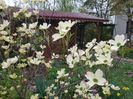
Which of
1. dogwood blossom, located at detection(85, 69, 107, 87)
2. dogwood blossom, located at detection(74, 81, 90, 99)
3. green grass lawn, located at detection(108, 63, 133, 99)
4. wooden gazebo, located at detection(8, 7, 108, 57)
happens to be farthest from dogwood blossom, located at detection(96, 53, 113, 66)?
wooden gazebo, located at detection(8, 7, 108, 57)

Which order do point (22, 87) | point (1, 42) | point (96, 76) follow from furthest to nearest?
point (1, 42), point (22, 87), point (96, 76)

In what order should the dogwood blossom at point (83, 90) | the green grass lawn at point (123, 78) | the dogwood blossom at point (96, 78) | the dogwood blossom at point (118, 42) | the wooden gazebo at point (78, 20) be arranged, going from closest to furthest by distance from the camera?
1. the dogwood blossom at point (96, 78)
2. the dogwood blossom at point (118, 42)
3. the dogwood blossom at point (83, 90)
4. the green grass lawn at point (123, 78)
5. the wooden gazebo at point (78, 20)

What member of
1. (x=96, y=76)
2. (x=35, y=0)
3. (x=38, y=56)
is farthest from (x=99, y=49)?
(x=35, y=0)

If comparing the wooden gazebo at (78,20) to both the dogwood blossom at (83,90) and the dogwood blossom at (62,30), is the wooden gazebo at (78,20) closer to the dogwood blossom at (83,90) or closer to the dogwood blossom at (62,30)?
the dogwood blossom at (83,90)

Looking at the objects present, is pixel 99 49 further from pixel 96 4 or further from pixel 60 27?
pixel 96 4

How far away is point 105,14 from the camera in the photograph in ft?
102

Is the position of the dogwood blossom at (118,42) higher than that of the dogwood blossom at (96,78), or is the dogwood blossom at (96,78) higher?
the dogwood blossom at (118,42)

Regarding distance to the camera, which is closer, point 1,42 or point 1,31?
point 1,31

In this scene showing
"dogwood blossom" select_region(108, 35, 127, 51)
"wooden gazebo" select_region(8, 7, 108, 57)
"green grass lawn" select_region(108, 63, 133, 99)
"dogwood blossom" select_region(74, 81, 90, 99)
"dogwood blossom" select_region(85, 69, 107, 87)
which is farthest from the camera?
"wooden gazebo" select_region(8, 7, 108, 57)

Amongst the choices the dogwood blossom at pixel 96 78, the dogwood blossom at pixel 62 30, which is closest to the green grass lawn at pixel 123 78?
the dogwood blossom at pixel 62 30

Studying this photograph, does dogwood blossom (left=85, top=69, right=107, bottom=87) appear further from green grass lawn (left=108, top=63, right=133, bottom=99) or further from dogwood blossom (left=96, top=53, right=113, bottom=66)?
green grass lawn (left=108, top=63, right=133, bottom=99)

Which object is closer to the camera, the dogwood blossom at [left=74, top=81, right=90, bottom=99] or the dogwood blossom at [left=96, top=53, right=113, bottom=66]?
the dogwood blossom at [left=96, top=53, right=113, bottom=66]

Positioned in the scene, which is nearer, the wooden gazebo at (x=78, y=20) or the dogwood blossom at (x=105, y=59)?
the dogwood blossom at (x=105, y=59)

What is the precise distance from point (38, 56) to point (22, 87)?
0.89 feet
